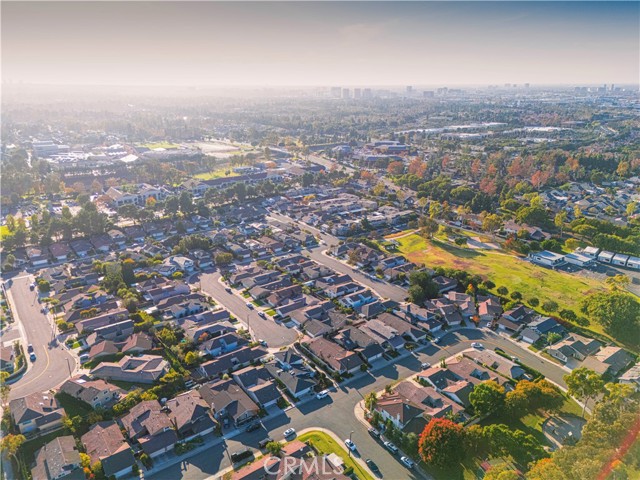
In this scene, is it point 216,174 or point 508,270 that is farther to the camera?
point 216,174

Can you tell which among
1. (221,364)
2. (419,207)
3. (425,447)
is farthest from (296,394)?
(419,207)

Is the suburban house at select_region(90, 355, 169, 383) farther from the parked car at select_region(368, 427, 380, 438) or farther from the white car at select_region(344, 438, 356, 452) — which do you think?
the parked car at select_region(368, 427, 380, 438)

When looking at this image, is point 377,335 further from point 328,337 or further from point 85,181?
point 85,181

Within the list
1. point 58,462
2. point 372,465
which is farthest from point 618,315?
point 58,462

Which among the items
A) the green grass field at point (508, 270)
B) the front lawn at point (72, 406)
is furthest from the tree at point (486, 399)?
the front lawn at point (72, 406)

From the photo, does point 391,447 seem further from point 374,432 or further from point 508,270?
point 508,270

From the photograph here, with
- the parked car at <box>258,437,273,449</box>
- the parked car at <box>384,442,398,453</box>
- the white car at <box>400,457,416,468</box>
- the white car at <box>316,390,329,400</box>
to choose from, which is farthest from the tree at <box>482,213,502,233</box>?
the parked car at <box>258,437,273,449</box>

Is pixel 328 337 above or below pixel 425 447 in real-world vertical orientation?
below
